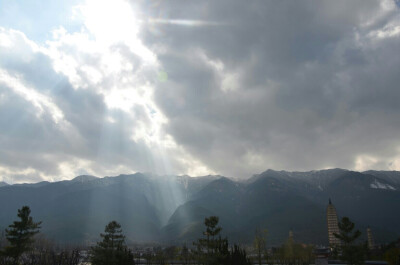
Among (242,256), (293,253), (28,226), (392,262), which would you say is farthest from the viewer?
(293,253)

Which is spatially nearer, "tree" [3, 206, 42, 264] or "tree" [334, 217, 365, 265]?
"tree" [3, 206, 42, 264]

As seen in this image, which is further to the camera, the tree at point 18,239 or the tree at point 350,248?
the tree at point 350,248

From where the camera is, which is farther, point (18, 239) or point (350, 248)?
point (350, 248)

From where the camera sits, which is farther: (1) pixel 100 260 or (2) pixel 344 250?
(2) pixel 344 250

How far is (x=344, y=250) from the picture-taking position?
77.9m

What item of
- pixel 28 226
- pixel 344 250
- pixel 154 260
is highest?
pixel 28 226

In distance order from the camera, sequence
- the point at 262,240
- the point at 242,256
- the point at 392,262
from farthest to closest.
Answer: the point at 262,240
the point at 392,262
the point at 242,256

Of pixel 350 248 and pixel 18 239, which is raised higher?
pixel 18 239

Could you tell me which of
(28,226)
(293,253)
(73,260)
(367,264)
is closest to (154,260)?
(73,260)

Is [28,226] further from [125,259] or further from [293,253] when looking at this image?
[293,253]

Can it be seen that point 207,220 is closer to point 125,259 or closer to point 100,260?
point 125,259

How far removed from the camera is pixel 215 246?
56469 millimetres

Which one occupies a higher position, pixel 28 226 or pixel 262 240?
pixel 28 226

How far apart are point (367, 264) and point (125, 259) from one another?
270 ft
